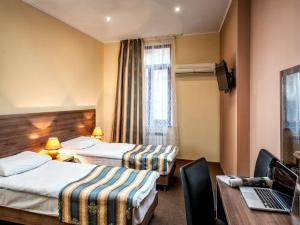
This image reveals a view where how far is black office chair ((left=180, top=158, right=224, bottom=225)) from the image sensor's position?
1.30 meters

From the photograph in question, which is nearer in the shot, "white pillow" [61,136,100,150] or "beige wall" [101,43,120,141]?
"white pillow" [61,136,100,150]

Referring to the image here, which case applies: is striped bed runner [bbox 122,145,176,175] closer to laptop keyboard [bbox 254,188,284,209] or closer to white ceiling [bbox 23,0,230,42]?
laptop keyboard [bbox 254,188,284,209]

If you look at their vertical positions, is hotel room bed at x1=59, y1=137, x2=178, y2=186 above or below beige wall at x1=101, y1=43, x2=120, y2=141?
below

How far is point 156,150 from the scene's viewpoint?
3691 mm

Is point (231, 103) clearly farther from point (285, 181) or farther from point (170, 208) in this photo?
point (285, 181)

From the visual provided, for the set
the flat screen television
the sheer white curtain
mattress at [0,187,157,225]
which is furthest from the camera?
the sheer white curtain

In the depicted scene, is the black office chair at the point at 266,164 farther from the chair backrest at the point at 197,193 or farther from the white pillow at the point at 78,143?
the white pillow at the point at 78,143

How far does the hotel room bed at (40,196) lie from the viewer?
2.02 m

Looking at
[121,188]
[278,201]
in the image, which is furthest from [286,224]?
[121,188]

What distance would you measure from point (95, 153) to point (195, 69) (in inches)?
108

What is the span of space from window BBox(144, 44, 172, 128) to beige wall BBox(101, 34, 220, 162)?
0.85 feet

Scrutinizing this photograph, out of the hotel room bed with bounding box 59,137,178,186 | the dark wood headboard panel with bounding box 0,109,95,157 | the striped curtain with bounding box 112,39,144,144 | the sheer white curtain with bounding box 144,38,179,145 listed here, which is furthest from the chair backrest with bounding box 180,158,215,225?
the striped curtain with bounding box 112,39,144,144

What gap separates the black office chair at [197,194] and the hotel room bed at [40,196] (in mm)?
654

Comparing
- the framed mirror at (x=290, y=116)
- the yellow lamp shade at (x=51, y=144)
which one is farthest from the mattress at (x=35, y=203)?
the framed mirror at (x=290, y=116)
